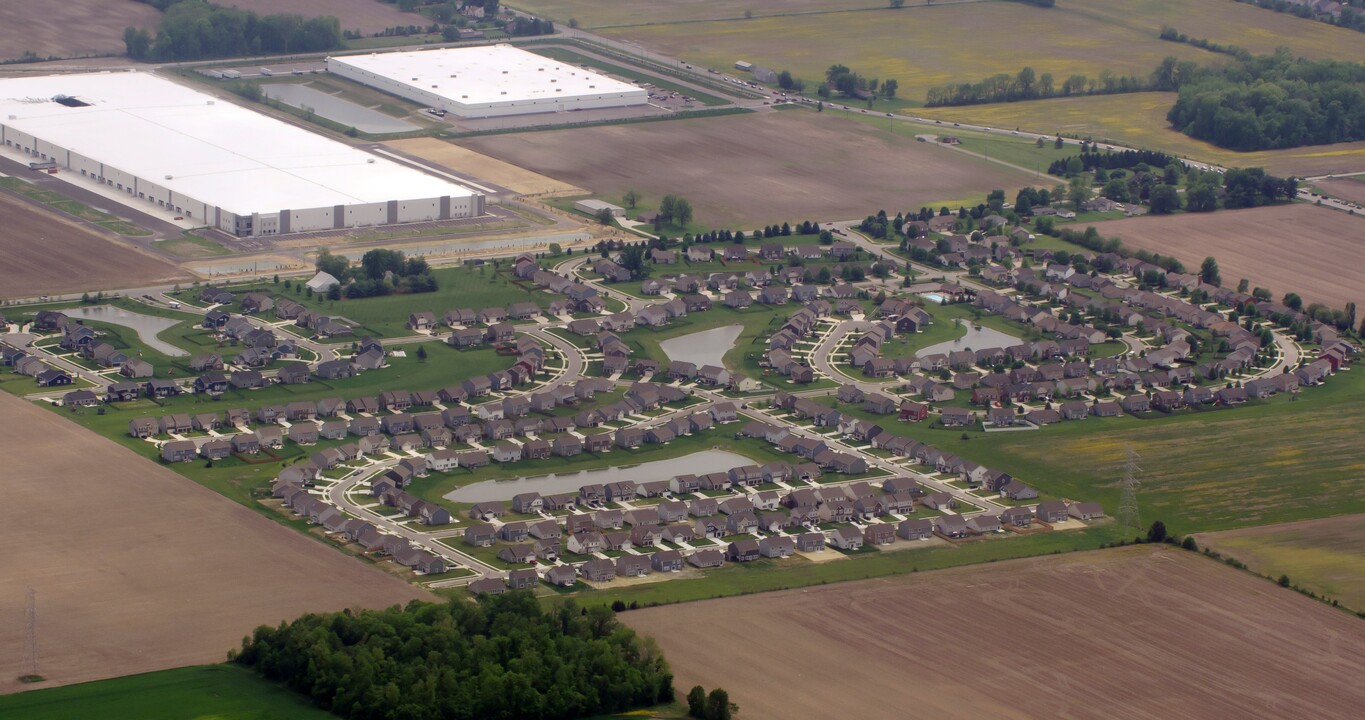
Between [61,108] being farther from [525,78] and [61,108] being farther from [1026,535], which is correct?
[1026,535]

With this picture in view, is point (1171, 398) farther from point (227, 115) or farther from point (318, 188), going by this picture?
point (227, 115)

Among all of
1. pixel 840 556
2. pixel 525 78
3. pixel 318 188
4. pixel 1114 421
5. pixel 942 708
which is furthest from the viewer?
pixel 525 78

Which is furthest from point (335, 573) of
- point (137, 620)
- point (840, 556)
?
point (840, 556)

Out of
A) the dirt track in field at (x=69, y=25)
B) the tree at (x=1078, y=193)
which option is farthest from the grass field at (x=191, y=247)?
the tree at (x=1078, y=193)

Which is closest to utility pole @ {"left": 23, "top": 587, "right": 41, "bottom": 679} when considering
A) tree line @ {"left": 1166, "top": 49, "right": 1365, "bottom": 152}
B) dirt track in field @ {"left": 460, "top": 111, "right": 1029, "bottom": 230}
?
dirt track in field @ {"left": 460, "top": 111, "right": 1029, "bottom": 230}

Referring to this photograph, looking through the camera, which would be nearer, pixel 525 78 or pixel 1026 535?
pixel 1026 535

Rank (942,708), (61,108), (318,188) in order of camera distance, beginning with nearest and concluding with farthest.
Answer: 1. (942,708)
2. (318,188)
3. (61,108)

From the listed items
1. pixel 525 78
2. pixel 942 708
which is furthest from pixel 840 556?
pixel 525 78

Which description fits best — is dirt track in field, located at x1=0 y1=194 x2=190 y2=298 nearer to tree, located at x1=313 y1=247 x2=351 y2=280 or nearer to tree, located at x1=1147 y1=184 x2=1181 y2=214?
tree, located at x1=313 y1=247 x2=351 y2=280
